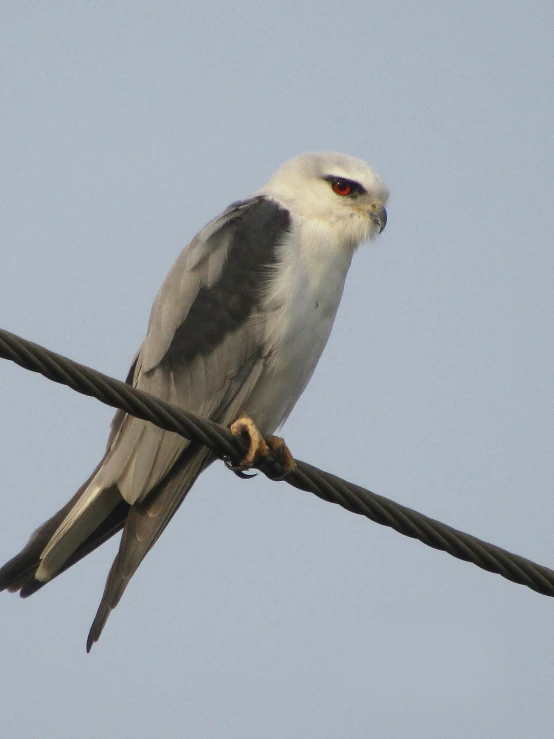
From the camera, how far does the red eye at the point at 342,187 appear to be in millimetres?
5391

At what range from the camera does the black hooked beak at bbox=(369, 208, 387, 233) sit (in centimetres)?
538

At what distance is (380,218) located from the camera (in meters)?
5.41

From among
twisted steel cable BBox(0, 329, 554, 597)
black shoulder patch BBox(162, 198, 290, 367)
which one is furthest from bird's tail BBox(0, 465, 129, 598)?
twisted steel cable BBox(0, 329, 554, 597)

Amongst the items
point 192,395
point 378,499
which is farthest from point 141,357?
point 378,499

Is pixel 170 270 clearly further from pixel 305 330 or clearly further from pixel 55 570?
pixel 55 570

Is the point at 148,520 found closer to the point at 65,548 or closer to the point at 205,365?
the point at 65,548

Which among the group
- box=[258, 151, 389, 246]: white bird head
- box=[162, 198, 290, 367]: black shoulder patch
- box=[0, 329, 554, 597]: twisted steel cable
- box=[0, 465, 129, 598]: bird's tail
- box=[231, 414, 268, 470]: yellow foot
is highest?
box=[258, 151, 389, 246]: white bird head

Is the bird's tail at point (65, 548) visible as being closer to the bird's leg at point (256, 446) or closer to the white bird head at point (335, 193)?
the bird's leg at point (256, 446)

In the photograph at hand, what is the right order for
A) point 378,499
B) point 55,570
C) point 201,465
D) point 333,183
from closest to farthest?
point 378,499 → point 55,570 → point 201,465 → point 333,183

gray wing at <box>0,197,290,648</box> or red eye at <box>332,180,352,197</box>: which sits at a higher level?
red eye at <box>332,180,352,197</box>

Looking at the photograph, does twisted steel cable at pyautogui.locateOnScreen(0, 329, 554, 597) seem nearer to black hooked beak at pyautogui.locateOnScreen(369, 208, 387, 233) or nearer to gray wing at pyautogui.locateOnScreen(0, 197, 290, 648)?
gray wing at pyautogui.locateOnScreen(0, 197, 290, 648)

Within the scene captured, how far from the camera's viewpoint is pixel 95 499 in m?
4.41

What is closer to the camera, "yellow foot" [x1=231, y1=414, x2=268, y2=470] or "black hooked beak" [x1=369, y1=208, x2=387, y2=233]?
"yellow foot" [x1=231, y1=414, x2=268, y2=470]

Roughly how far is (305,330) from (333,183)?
116 centimetres
